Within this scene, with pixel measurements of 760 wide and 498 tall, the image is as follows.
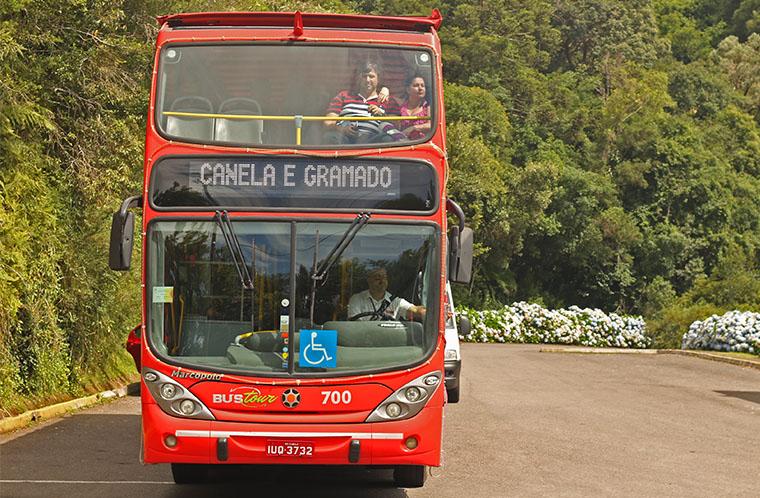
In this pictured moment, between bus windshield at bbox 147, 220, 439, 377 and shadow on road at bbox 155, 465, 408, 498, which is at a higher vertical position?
bus windshield at bbox 147, 220, 439, 377

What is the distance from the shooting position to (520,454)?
13633mm

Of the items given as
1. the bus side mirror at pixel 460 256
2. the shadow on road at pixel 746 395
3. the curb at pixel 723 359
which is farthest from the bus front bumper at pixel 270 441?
the curb at pixel 723 359

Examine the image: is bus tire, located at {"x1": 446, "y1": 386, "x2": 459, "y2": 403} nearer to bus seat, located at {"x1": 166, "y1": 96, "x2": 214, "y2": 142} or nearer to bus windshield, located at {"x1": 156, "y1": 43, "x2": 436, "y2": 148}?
bus windshield, located at {"x1": 156, "y1": 43, "x2": 436, "y2": 148}

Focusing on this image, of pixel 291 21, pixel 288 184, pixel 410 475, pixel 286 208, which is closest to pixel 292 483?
pixel 410 475

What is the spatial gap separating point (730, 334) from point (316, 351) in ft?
88.9

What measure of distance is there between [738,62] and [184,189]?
10467cm

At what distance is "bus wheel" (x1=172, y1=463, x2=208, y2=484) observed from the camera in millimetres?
10914

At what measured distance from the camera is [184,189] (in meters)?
9.70

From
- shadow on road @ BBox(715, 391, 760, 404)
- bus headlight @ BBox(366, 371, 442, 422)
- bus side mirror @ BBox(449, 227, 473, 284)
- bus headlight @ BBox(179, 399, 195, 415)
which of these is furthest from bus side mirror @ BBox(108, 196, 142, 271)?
shadow on road @ BBox(715, 391, 760, 404)

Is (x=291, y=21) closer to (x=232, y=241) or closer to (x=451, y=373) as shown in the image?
(x=232, y=241)

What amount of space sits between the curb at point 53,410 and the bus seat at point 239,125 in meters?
6.28

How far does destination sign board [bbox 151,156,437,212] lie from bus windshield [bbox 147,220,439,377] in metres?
0.17

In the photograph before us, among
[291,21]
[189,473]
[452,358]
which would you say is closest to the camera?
[291,21]

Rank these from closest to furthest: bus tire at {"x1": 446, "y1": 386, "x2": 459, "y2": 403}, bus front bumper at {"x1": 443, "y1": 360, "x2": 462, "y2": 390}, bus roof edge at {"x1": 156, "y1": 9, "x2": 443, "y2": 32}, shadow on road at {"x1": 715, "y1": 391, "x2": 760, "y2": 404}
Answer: bus roof edge at {"x1": 156, "y1": 9, "x2": 443, "y2": 32} → bus front bumper at {"x1": 443, "y1": 360, "x2": 462, "y2": 390} → bus tire at {"x1": 446, "y1": 386, "x2": 459, "y2": 403} → shadow on road at {"x1": 715, "y1": 391, "x2": 760, "y2": 404}
